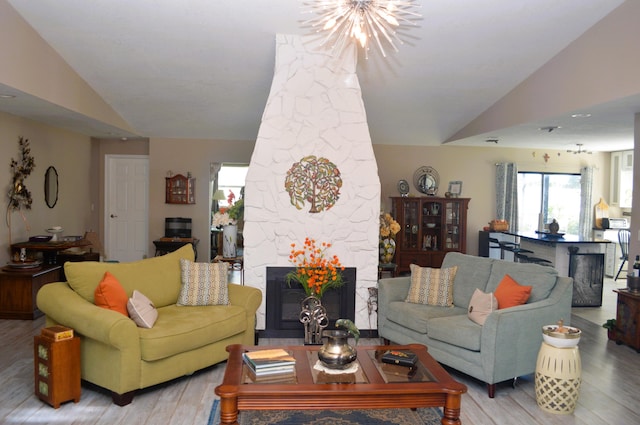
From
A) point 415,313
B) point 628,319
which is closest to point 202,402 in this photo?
point 415,313

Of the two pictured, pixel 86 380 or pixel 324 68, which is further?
pixel 324 68

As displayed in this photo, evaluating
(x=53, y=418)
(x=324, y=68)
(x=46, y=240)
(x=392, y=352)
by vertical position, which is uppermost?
(x=324, y=68)

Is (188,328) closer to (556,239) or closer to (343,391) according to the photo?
(343,391)

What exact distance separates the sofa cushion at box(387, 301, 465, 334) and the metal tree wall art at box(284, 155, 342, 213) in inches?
47.5

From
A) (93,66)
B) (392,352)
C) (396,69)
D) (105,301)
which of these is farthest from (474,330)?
(93,66)

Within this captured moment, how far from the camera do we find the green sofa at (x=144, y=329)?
3.36 meters

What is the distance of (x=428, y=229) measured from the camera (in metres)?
8.43

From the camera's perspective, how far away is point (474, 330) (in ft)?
12.2

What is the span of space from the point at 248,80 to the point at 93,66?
172cm

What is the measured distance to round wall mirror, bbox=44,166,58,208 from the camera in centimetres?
687

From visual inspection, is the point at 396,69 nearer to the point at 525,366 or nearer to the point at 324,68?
the point at 324,68

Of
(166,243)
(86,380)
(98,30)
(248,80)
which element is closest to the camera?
(86,380)

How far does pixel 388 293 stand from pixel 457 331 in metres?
0.96

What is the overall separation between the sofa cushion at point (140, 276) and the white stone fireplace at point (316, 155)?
2.77ft
